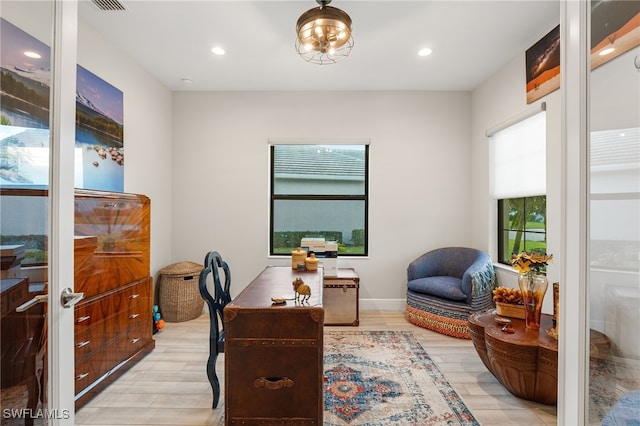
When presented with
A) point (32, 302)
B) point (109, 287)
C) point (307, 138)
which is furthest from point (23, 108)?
point (307, 138)

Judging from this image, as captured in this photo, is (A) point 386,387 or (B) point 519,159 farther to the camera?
(B) point 519,159

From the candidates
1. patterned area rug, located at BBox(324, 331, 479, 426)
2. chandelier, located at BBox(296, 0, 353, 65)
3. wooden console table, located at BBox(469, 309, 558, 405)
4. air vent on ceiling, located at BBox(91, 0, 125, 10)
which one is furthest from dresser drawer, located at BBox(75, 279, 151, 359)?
wooden console table, located at BBox(469, 309, 558, 405)

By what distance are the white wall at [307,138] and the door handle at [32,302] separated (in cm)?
318

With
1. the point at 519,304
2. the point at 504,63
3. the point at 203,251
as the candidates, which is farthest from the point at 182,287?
the point at 504,63

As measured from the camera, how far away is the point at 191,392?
231 centimetres

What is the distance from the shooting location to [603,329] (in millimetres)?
943

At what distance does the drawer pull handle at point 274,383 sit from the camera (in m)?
1.69

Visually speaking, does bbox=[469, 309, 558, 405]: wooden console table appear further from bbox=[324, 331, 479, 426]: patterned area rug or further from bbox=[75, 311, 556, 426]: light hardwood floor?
bbox=[324, 331, 479, 426]: patterned area rug

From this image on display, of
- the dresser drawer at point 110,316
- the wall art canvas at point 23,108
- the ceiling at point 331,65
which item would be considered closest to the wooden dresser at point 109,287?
A: the dresser drawer at point 110,316

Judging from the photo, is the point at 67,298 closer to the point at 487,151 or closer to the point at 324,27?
the point at 324,27

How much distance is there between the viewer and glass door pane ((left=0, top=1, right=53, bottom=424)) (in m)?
0.99

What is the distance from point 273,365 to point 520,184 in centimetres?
300

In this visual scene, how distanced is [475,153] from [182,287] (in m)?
3.93

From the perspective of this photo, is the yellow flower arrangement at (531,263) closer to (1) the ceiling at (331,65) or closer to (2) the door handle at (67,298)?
(1) the ceiling at (331,65)
